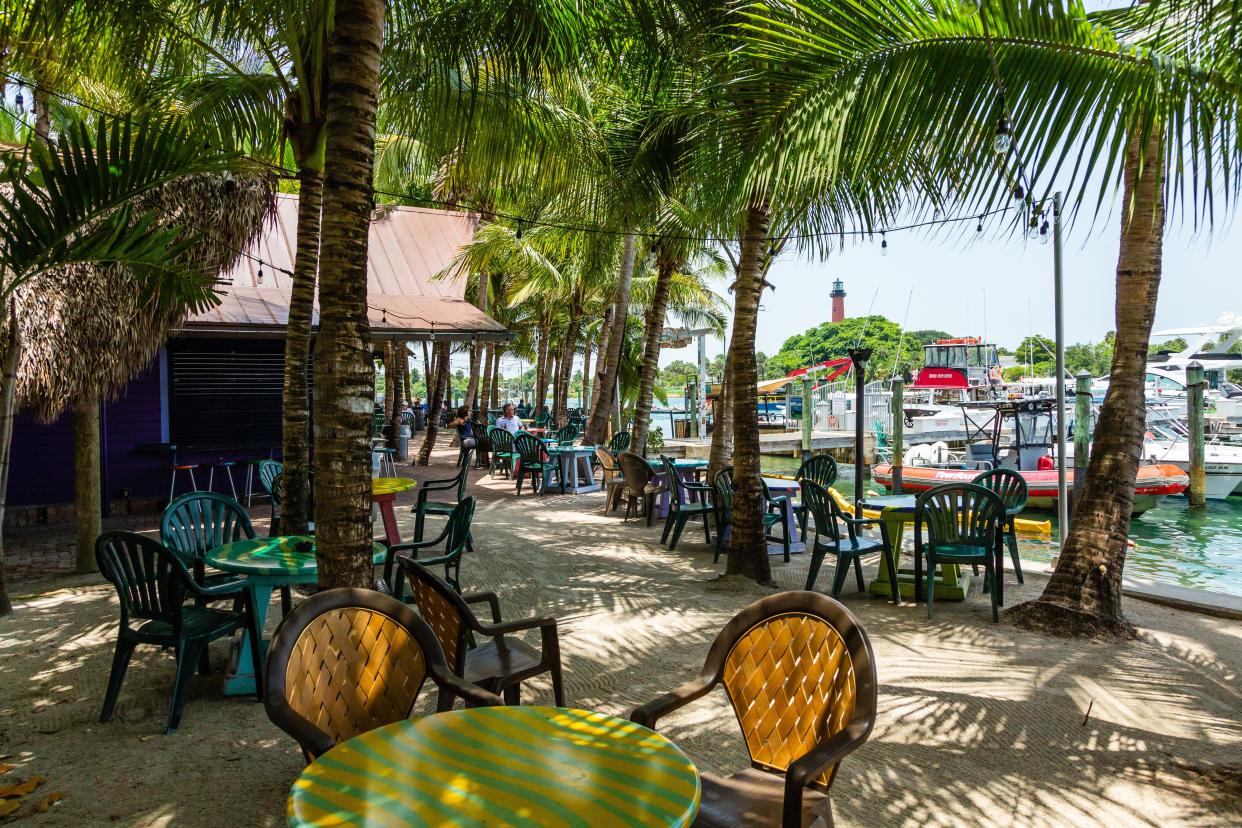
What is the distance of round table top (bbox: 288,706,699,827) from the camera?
1.75 metres

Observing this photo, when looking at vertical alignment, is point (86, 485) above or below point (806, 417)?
below

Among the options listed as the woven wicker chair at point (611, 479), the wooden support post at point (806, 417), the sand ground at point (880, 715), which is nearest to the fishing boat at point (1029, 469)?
the wooden support post at point (806, 417)

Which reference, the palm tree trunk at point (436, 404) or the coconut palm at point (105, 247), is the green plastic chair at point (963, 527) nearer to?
the coconut palm at point (105, 247)

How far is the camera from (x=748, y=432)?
269 inches

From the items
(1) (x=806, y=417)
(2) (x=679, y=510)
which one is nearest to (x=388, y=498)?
(2) (x=679, y=510)

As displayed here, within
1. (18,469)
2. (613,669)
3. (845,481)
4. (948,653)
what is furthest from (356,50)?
(845,481)

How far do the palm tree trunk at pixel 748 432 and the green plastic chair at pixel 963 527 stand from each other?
4.35ft

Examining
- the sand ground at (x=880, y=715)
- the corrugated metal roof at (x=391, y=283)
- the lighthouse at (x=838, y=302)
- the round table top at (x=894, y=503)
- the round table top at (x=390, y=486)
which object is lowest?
the sand ground at (x=880, y=715)

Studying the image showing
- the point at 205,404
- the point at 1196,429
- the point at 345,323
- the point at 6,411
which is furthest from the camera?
the point at 1196,429

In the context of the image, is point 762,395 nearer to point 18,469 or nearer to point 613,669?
point 18,469

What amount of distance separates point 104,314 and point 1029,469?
1731cm

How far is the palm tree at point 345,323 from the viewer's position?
3775 millimetres

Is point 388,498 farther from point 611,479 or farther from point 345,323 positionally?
point 611,479

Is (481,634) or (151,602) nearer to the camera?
(481,634)
